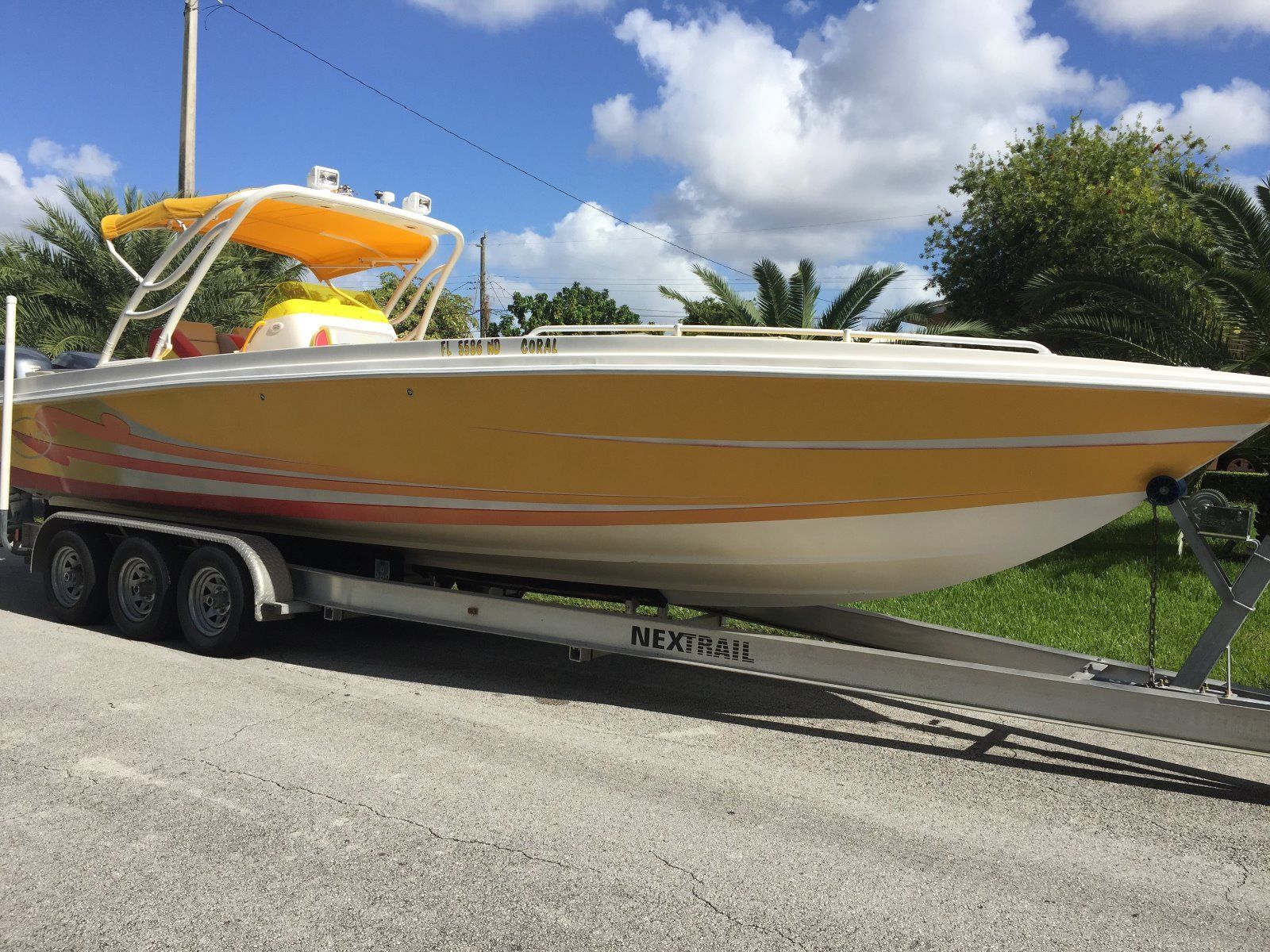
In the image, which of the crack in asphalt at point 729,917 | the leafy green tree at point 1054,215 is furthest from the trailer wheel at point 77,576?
the leafy green tree at point 1054,215

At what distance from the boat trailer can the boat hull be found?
0.30 meters

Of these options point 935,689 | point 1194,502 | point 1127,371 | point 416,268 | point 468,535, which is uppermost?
point 416,268

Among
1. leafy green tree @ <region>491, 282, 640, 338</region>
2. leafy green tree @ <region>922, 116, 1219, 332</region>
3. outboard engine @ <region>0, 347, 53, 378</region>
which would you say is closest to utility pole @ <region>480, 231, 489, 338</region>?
leafy green tree @ <region>491, 282, 640, 338</region>

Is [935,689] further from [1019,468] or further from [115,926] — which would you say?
[115,926]

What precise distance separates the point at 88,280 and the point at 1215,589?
1283cm

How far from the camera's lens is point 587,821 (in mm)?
3412

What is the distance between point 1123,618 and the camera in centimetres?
707

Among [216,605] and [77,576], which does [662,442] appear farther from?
[77,576]

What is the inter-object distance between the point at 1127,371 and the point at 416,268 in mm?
5233

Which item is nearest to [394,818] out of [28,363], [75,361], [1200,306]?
[75,361]

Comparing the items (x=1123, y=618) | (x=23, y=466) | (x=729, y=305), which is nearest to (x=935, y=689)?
(x=1123, y=618)

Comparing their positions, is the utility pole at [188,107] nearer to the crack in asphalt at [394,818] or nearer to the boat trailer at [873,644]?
the boat trailer at [873,644]

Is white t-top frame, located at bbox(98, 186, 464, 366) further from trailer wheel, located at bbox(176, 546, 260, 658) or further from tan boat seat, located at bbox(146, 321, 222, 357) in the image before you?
trailer wheel, located at bbox(176, 546, 260, 658)

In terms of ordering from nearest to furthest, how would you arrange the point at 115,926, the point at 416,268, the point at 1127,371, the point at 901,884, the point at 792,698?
the point at 115,926 < the point at 901,884 < the point at 1127,371 < the point at 792,698 < the point at 416,268
